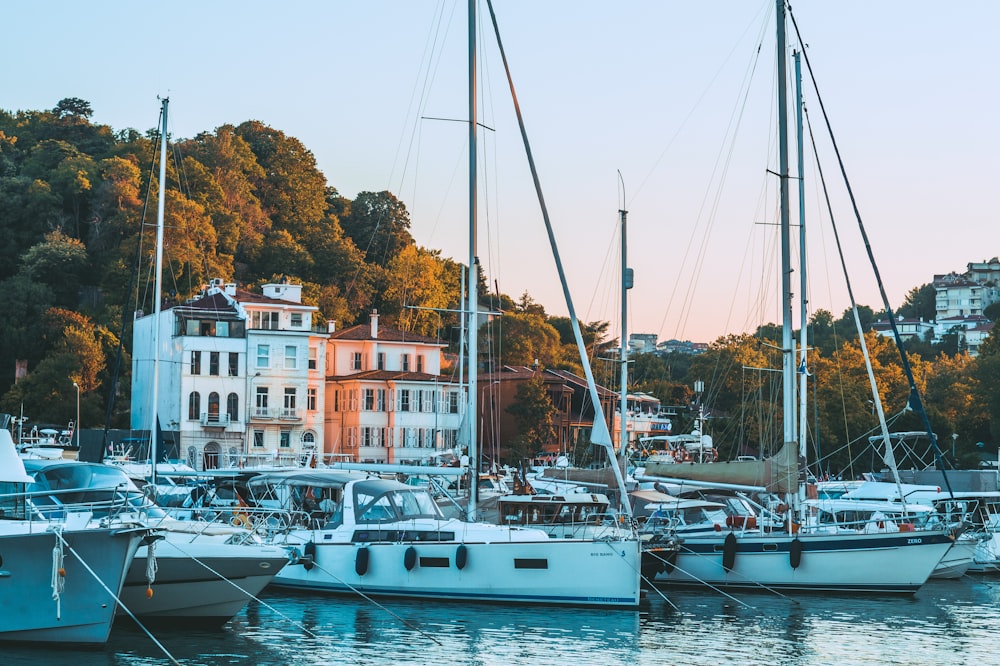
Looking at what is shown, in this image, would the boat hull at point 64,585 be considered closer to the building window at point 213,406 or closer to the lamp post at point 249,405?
the lamp post at point 249,405

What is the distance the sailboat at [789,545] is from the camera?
33688mm

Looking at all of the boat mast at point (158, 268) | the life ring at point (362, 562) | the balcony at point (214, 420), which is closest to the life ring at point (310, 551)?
the life ring at point (362, 562)

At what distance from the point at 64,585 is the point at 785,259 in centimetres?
2129

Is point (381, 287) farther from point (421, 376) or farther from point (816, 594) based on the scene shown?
point (816, 594)

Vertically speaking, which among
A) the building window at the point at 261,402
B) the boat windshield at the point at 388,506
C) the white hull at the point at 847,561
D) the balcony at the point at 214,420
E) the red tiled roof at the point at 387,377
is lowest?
the white hull at the point at 847,561

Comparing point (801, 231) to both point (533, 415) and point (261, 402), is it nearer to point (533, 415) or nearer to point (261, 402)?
point (261, 402)

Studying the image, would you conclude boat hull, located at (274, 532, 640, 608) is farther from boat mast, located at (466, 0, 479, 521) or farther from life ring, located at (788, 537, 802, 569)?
life ring, located at (788, 537, 802, 569)

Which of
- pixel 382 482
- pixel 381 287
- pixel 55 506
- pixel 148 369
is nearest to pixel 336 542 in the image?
pixel 382 482

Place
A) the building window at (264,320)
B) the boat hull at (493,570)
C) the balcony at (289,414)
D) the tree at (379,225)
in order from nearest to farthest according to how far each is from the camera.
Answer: the boat hull at (493,570)
the balcony at (289,414)
the building window at (264,320)
the tree at (379,225)

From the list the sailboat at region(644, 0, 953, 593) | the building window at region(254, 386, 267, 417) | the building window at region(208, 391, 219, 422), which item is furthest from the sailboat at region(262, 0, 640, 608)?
the building window at region(254, 386, 267, 417)

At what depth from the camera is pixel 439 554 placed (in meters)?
30.2

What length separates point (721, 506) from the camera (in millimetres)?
38031

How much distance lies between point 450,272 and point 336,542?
77.6 meters

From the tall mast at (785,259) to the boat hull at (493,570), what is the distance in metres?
7.60
